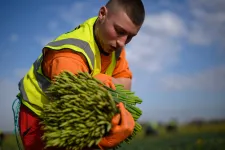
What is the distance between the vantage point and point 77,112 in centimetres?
241

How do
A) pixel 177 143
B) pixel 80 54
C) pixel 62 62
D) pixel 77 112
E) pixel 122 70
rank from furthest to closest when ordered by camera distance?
pixel 177 143 < pixel 122 70 < pixel 80 54 < pixel 62 62 < pixel 77 112

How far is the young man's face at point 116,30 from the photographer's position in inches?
112

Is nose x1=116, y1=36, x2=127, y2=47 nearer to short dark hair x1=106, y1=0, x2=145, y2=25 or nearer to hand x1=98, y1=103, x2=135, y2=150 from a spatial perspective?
short dark hair x1=106, y1=0, x2=145, y2=25

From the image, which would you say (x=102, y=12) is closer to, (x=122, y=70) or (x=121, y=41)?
(x=121, y=41)

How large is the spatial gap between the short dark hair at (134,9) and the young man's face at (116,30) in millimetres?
35

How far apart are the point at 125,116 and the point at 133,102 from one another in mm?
356

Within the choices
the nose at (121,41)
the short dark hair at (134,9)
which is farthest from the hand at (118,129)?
the short dark hair at (134,9)

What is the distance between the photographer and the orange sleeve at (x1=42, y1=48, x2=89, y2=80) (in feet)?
8.45

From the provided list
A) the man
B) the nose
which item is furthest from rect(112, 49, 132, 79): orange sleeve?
the nose

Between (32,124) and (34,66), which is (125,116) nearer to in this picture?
(32,124)

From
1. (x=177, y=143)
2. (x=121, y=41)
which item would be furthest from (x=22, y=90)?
(x=177, y=143)

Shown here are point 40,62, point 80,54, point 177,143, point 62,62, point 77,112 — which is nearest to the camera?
point 77,112

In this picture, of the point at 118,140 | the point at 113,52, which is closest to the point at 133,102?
the point at 118,140

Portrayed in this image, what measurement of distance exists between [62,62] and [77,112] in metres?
0.41
